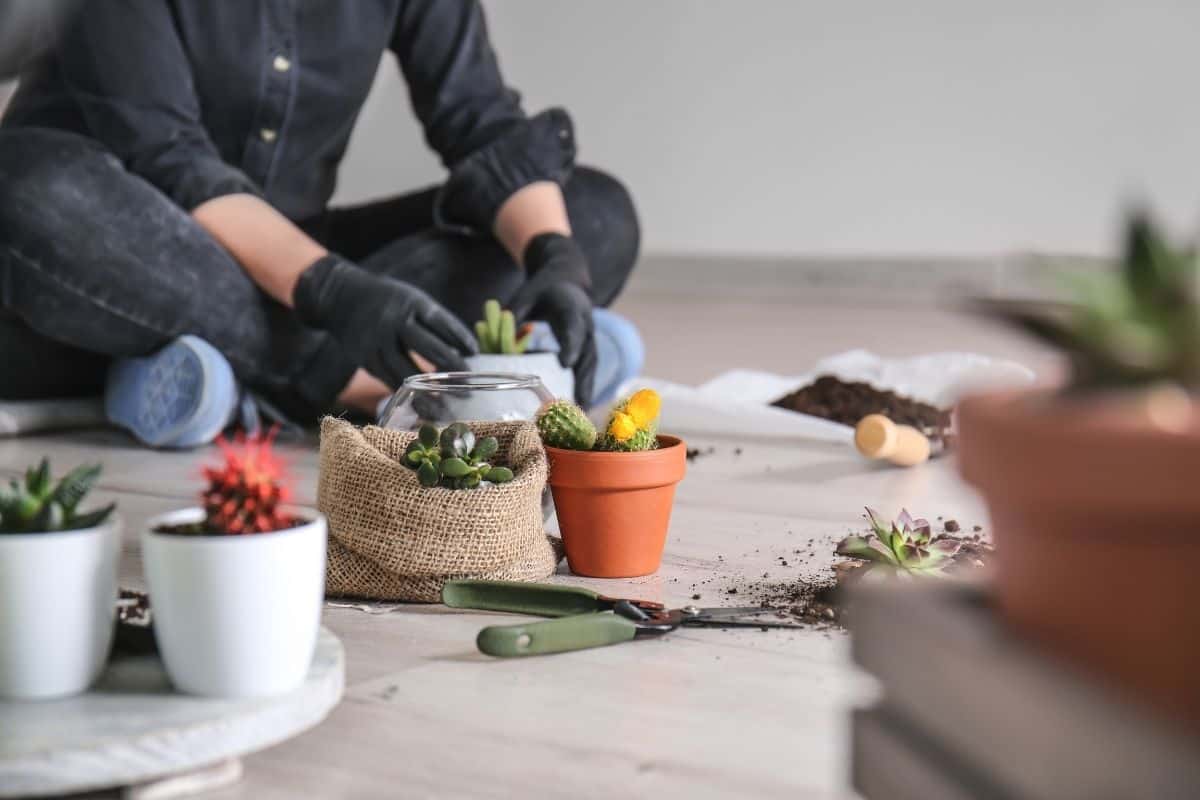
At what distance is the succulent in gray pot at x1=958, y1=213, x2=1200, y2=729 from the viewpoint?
1.35 feet

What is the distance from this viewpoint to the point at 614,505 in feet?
3.78

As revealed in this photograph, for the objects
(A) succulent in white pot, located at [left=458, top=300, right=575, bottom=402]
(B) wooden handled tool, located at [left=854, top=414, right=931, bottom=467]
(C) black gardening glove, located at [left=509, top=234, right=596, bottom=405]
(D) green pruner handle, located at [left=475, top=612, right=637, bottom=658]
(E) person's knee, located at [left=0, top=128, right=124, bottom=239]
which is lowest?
(D) green pruner handle, located at [left=475, top=612, right=637, bottom=658]

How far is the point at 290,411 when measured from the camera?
2129mm

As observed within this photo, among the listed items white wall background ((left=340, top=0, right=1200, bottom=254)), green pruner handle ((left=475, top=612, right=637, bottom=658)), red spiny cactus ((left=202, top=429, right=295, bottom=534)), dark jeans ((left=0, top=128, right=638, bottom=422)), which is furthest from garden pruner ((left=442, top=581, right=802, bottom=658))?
white wall background ((left=340, top=0, right=1200, bottom=254))

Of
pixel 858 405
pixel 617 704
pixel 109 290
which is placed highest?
pixel 109 290

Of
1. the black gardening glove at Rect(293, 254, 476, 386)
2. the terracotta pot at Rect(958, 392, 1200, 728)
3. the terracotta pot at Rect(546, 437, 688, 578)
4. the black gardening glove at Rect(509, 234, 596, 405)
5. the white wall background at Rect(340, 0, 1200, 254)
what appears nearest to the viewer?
the terracotta pot at Rect(958, 392, 1200, 728)

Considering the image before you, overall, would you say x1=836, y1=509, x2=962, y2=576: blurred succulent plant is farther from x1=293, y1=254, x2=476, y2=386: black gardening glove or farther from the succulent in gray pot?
x1=293, y1=254, x2=476, y2=386: black gardening glove

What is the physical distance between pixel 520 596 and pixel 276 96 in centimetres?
128

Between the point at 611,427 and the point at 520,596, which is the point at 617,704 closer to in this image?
the point at 520,596

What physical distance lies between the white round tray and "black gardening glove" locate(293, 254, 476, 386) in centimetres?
103

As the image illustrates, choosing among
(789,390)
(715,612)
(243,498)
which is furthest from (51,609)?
(789,390)

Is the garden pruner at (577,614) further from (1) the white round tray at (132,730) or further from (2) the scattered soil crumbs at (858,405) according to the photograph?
(2) the scattered soil crumbs at (858,405)

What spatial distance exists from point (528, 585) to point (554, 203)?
1294 mm

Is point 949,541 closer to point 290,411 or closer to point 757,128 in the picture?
point 290,411
